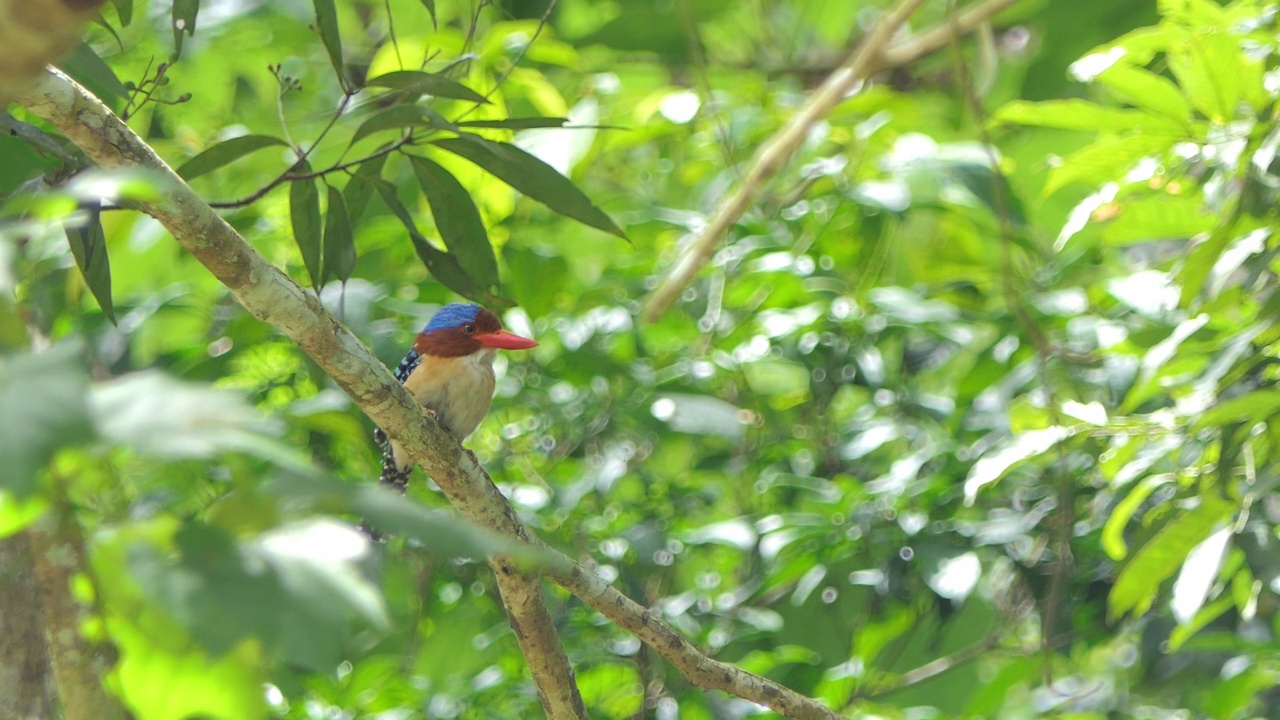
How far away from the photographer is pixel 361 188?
2.01m

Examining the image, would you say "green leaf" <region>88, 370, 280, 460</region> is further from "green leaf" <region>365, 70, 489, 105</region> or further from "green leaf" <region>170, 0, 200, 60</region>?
"green leaf" <region>170, 0, 200, 60</region>

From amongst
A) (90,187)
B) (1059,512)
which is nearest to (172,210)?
(90,187)

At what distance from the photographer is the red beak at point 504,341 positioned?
302 centimetres

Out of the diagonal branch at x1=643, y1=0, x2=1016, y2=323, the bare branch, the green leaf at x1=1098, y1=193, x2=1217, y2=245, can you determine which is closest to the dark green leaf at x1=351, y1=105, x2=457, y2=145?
the bare branch

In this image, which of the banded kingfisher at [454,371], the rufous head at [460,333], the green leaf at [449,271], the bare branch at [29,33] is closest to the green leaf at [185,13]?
the green leaf at [449,271]

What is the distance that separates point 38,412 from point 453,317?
2669 millimetres

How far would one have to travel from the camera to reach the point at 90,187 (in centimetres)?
78

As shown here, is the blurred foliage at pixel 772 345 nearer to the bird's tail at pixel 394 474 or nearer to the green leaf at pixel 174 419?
the bird's tail at pixel 394 474

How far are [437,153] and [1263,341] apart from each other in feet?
Answer: 6.92

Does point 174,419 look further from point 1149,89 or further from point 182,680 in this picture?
point 1149,89

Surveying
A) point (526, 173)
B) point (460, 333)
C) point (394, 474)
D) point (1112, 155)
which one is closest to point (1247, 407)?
point (1112, 155)

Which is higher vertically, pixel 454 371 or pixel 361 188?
pixel 361 188

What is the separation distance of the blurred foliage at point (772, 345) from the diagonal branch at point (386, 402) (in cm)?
20

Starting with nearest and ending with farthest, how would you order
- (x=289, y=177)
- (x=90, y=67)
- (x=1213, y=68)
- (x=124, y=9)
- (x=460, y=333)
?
(x=90, y=67) → (x=289, y=177) → (x=124, y=9) → (x=1213, y=68) → (x=460, y=333)
